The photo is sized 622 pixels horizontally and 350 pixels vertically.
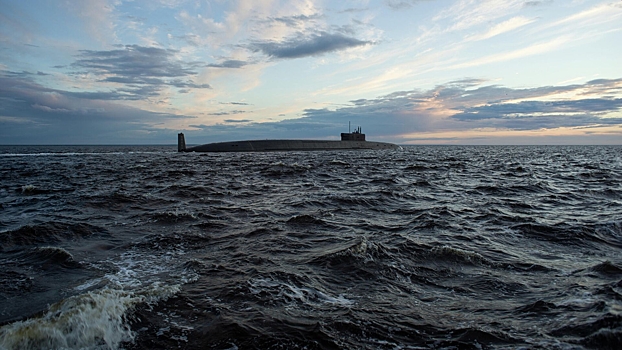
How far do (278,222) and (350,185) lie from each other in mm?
11273

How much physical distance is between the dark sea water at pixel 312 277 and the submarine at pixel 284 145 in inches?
2994

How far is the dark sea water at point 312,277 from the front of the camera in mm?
5223

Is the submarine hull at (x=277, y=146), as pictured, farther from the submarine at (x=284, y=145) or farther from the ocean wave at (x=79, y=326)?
the ocean wave at (x=79, y=326)

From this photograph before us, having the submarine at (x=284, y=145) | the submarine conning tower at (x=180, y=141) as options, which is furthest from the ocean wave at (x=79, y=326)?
the submarine conning tower at (x=180, y=141)

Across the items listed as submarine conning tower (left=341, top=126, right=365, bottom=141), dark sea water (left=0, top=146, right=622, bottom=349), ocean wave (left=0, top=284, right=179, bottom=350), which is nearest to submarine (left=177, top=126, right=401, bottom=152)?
submarine conning tower (left=341, top=126, right=365, bottom=141)

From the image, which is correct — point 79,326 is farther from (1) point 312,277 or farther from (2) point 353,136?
(2) point 353,136

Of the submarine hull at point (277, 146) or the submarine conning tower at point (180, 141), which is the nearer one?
the submarine hull at point (277, 146)

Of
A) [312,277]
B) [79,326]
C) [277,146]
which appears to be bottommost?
[312,277]

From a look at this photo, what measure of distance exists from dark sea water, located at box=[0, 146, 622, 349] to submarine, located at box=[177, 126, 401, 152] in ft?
249

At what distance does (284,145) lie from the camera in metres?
94.4

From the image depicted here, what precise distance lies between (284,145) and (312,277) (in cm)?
8765

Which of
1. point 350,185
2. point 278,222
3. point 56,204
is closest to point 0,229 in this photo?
point 56,204

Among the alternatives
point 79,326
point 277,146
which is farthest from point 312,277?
point 277,146

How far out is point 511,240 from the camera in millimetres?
10422
